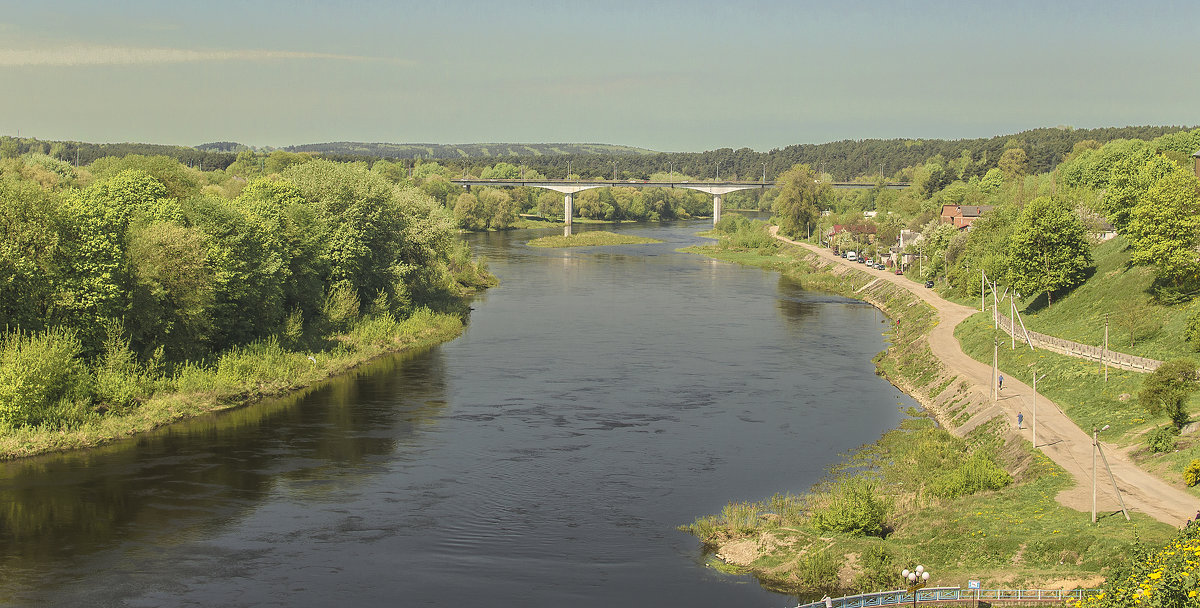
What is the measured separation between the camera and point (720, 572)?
31141 millimetres

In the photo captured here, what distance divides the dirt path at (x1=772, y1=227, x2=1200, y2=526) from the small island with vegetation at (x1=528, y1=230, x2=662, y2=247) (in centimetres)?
9239

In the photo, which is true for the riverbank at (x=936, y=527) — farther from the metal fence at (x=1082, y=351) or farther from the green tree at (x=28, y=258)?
the green tree at (x=28, y=258)

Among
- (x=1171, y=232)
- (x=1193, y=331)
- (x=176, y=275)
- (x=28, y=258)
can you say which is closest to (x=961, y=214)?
(x=1171, y=232)

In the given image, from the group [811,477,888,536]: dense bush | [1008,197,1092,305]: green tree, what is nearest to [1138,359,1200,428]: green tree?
[811,477,888,536]: dense bush

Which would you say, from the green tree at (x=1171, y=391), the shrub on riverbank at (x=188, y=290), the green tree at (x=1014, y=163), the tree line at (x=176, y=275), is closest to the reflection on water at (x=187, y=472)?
the shrub on riverbank at (x=188, y=290)

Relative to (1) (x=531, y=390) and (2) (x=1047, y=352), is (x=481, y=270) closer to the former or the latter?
(1) (x=531, y=390)

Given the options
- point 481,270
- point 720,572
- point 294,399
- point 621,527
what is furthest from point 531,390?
point 481,270

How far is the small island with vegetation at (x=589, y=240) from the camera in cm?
14827

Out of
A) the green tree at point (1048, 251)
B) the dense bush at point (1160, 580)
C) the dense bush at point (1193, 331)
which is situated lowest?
the dense bush at point (1160, 580)

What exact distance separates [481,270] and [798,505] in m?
69.3

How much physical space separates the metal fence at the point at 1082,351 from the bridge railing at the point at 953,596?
20.9 m

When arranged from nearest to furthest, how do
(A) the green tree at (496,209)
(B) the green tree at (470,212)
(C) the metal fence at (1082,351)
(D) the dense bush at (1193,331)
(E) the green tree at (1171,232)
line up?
(D) the dense bush at (1193,331) → (C) the metal fence at (1082,351) → (E) the green tree at (1171,232) → (B) the green tree at (470,212) → (A) the green tree at (496,209)

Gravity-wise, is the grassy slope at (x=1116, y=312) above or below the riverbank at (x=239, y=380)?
above

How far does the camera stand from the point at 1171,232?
5484cm
